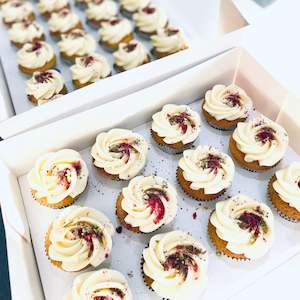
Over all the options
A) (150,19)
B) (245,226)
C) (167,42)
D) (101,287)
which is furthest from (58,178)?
(150,19)

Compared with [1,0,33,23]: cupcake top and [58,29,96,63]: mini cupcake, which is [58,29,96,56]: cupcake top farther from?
[1,0,33,23]: cupcake top

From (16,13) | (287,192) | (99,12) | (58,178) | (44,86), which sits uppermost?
(16,13)

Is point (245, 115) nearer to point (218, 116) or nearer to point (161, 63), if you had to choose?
point (218, 116)

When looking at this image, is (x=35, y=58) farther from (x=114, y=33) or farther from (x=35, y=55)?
(x=114, y=33)

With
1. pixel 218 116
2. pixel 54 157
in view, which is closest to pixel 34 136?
pixel 54 157

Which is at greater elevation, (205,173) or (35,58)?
(35,58)

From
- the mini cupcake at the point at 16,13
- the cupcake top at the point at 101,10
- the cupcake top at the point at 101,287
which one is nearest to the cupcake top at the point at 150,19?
the cupcake top at the point at 101,10
